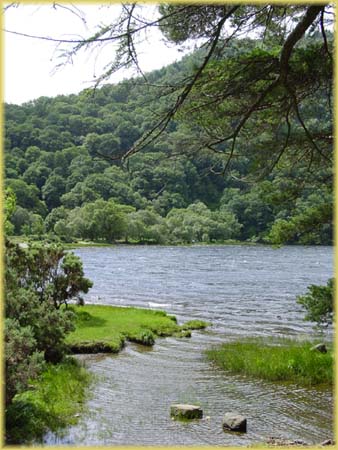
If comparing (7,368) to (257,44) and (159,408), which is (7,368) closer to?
(159,408)

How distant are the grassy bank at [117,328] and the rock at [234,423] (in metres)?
7.12

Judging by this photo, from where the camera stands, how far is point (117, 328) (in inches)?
764

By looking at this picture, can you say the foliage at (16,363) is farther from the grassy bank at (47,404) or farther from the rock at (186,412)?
the rock at (186,412)

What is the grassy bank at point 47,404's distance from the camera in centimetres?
834

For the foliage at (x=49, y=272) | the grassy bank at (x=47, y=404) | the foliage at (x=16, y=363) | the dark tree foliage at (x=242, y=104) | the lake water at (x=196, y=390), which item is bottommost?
the lake water at (x=196, y=390)

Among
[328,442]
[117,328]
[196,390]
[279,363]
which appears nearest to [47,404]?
[196,390]

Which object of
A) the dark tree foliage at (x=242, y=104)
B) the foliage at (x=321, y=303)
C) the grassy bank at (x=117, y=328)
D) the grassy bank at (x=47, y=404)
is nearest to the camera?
the dark tree foliage at (x=242, y=104)

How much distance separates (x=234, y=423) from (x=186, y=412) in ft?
3.06

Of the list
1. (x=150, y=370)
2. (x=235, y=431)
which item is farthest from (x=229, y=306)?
(x=235, y=431)

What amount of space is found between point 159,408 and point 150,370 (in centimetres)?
369

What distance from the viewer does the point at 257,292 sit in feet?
114

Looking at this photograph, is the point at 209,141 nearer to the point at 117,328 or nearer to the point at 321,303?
the point at 321,303

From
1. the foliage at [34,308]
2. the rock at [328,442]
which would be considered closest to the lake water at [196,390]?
the rock at [328,442]

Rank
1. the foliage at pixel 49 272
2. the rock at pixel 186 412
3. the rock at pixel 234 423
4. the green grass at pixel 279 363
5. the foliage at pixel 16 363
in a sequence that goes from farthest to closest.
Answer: the foliage at pixel 49 272
the green grass at pixel 279 363
the rock at pixel 186 412
the rock at pixel 234 423
the foliage at pixel 16 363
